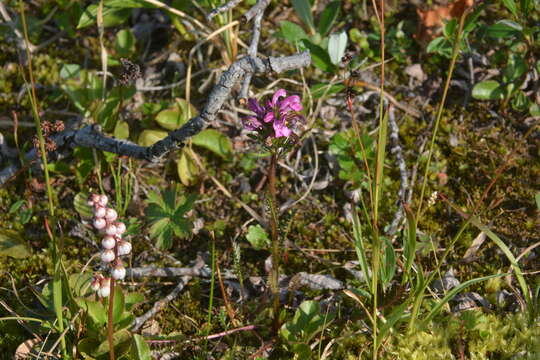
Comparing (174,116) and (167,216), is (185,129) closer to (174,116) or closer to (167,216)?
(167,216)

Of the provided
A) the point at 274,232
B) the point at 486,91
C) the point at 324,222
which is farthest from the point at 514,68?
the point at 274,232

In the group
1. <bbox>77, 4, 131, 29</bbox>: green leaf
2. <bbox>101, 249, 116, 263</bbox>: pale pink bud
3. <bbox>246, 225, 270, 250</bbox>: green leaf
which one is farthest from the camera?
<bbox>77, 4, 131, 29</bbox>: green leaf

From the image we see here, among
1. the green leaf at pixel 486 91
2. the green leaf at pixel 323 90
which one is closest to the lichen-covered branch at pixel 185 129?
the green leaf at pixel 323 90

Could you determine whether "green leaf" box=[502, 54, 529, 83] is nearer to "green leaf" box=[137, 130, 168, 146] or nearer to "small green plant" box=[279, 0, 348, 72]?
"small green plant" box=[279, 0, 348, 72]

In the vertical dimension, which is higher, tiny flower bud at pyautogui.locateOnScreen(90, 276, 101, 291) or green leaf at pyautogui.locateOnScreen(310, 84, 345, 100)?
green leaf at pyautogui.locateOnScreen(310, 84, 345, 100)

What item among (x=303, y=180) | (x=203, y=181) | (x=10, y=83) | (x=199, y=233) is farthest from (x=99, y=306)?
(x=10, y=83)

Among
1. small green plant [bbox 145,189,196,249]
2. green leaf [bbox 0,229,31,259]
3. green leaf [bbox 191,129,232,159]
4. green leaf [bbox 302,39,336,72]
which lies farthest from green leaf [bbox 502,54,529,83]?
green leaf [bbox 0,229,31,259]
